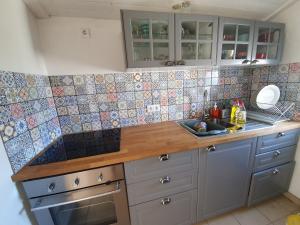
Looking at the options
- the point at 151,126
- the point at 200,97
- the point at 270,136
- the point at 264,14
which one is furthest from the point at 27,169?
the point at 264,14

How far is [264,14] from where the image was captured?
148 cm

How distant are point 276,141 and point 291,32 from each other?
106 cm

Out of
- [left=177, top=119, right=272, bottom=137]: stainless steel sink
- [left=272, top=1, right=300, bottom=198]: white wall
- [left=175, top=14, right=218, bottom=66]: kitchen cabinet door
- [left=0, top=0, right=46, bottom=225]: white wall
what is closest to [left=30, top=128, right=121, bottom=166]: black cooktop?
[left=0, top=0, right=46, bottom=225]: white wall

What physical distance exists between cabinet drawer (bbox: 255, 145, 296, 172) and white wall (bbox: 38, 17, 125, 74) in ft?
5.03

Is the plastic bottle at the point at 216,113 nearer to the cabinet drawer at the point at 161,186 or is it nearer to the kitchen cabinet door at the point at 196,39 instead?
the kitchen cabinet door at the point at 196,39

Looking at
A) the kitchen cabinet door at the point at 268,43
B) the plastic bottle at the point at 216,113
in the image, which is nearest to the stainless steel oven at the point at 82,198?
the plastic bottle at the point at 216,113

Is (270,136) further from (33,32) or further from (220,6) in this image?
(33,32)

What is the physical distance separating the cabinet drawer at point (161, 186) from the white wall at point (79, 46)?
40.4 inches

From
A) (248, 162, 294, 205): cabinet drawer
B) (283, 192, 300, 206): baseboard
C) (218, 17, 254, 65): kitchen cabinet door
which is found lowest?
(283, 192, 300, 206): baseboard

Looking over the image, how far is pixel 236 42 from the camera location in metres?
1.28

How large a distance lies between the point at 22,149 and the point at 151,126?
0.99 m

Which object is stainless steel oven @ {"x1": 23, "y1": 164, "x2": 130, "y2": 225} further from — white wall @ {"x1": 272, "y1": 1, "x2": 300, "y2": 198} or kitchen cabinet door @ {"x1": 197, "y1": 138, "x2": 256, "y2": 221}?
white wall @ {"x1": 272, "y1": 1, "x2": 300, "y2": 198}

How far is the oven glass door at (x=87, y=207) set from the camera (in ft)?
2.84

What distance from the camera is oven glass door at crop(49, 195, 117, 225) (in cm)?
98
